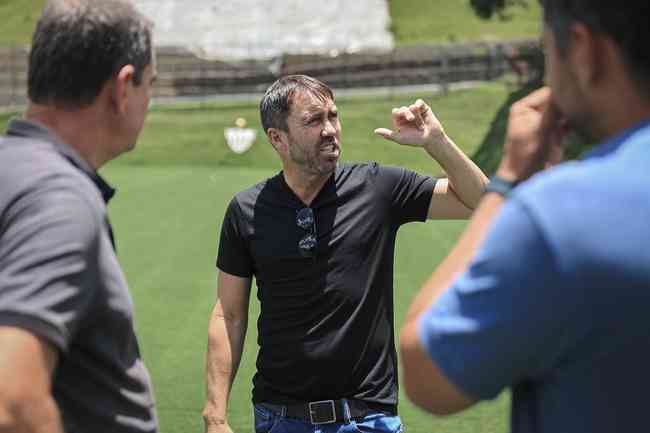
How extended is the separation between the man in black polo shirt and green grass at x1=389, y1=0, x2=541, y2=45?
36.1 m

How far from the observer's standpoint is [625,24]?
6.31 feet

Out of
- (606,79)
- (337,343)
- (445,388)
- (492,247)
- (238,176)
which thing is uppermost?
(606,79)

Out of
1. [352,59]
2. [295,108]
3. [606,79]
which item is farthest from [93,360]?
[352,59]

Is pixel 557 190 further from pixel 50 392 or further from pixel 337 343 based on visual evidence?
pixel 337 343

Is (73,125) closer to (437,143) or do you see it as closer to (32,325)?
(32,325)

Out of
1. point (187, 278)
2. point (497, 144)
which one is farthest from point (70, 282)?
point (497, 144)

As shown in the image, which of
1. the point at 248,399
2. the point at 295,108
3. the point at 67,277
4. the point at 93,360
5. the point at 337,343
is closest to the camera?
the point at 67,277

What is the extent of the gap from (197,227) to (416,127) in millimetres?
11534

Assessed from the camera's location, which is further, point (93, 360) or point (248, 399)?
point (248, 399)

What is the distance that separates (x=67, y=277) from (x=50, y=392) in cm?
29

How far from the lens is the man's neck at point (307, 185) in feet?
15.6

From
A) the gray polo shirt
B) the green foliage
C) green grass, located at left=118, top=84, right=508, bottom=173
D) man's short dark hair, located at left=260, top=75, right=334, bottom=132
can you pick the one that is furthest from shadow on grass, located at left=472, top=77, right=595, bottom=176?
the gray polo shirt

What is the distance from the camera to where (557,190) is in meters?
1.84

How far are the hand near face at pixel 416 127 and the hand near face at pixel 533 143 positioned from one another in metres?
1.97
